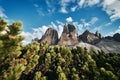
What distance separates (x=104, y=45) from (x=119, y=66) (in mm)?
104959

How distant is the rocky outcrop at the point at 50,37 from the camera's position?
160 metres

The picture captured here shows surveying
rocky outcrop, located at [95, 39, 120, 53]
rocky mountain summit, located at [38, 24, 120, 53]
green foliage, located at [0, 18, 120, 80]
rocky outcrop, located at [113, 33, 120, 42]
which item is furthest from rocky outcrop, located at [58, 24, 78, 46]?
green foliage, located at [0, 18, 120, 80]

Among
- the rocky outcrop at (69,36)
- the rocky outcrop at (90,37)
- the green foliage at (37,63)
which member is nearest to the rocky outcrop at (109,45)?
the rocky outcrop at (90,37)

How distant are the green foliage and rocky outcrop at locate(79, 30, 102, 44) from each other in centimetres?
11033

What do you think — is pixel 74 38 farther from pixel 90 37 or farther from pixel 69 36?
pixel 90 37

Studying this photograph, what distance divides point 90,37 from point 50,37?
38469 mm

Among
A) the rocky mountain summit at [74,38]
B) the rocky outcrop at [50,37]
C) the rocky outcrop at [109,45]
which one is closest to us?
the rocky outcrop at [109,45]

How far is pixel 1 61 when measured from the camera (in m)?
20.5

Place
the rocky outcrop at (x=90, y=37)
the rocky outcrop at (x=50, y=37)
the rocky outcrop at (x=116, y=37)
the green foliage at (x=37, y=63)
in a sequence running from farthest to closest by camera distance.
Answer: the rocky outcrop at (x=50, y=37) → the rocky outcrop at (x=90, y=37) → the rocky outcrop at (x=116, y=37) → the green foliage at (x=37, y=63)

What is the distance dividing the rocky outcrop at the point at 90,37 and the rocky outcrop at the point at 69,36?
705 cm

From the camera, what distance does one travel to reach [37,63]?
2558 cm

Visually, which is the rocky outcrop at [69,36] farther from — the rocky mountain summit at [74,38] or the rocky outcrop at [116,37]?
the rocky outcrop at [116,37]

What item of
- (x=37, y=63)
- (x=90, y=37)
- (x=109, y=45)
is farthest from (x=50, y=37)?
(x=37, y=63)

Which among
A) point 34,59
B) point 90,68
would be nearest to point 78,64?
point 90,68
